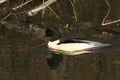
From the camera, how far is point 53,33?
17641 mm

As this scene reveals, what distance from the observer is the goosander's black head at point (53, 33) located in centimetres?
1758

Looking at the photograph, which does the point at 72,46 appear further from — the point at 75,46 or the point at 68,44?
the point at 68,44

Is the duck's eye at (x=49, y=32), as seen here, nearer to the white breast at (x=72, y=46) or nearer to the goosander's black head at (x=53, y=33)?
the goosander's black head at (x=53, y=33)

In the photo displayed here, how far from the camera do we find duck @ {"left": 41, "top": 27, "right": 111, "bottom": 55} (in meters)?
16.5

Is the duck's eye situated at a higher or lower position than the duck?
higher

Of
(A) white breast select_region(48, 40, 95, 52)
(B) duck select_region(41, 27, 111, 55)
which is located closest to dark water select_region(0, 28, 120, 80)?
(B) duck select_region(41, 27, 111, 55)

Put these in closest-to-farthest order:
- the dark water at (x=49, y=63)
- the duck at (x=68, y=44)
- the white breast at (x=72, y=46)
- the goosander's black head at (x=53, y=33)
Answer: the dark water at (x=49, y=63), the duck at (x=68, y=44), the white breast at (x=72, y=46), the goosander's black head at (x=53, y=33)

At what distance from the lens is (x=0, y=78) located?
1295 centimetres

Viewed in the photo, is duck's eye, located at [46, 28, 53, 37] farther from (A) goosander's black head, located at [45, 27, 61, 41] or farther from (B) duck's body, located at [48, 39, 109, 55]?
(B) duck's body, located at [48, 39, 109, 55]

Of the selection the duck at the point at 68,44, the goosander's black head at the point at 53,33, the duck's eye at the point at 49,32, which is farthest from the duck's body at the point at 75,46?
the duck's eye at the point at 49,32

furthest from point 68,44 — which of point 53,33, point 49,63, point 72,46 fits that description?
point 49,63

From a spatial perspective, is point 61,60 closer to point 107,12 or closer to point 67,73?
point 67,73

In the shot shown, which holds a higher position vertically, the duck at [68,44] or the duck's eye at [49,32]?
the duck's eye at [49,32]

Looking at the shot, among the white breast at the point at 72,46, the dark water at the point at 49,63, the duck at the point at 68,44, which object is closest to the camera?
the dark water at the point at 49,63
